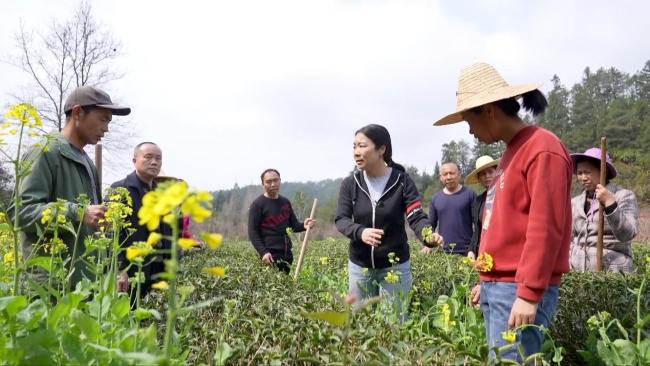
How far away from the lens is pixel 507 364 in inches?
59.9

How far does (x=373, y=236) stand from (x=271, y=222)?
309 centimetres

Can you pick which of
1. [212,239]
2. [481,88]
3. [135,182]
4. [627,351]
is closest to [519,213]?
[481,88]

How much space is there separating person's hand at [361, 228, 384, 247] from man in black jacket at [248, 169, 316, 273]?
275 cm

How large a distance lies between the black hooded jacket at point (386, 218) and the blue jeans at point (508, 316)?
4.65ft

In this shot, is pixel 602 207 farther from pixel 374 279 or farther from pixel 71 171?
pixel 71 171

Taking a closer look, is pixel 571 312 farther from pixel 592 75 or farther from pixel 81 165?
pixel 592 75

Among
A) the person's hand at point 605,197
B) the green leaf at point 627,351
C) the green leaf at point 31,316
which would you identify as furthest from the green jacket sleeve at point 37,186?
the person's hand at point 605,197

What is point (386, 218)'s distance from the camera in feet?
12.3

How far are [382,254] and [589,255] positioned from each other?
2.57 metres

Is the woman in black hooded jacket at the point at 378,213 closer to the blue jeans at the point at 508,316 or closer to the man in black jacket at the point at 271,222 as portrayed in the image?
the blue jeans at the point at 508,316

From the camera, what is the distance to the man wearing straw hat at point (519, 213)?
6.30 ft

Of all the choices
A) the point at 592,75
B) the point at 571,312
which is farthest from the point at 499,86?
the point at 592,75

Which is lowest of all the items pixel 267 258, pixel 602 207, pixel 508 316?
pixel 267 258

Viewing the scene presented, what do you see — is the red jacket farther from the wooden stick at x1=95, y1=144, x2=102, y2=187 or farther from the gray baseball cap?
the wooden stick at x1=95, y1=144, x2=102, y2=187
